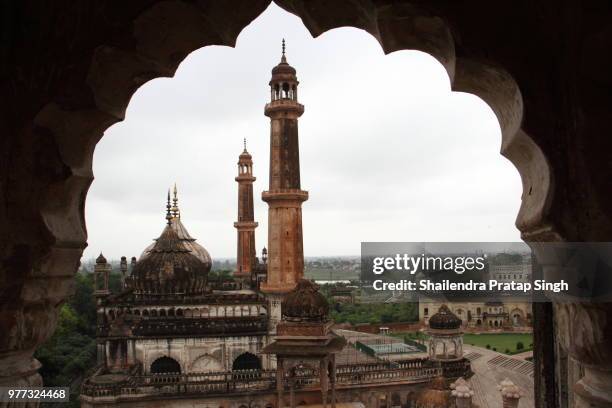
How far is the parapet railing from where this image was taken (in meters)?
13.5

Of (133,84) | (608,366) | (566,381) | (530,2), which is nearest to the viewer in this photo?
(608,366)

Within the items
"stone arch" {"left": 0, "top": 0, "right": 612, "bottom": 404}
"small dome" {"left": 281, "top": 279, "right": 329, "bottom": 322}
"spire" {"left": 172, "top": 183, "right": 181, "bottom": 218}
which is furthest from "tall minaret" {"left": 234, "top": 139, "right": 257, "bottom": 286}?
"stone arch" {"left": 0, "top": 0, "right": 612, "bottom": 404}

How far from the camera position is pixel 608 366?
1541 millimetres

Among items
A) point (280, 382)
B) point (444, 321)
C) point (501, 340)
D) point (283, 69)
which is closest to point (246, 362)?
point (280, 382)

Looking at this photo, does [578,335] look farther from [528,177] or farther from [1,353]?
[1,353]

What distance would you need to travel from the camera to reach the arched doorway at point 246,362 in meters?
16.8

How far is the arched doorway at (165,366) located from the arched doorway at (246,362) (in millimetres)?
1758

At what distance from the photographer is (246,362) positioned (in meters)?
16.9

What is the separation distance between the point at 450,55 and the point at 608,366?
1074mm

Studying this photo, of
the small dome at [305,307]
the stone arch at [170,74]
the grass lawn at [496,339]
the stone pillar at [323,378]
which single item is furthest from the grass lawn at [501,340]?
the stone arch at [170,74]

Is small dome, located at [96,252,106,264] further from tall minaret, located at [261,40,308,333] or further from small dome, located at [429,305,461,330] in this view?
small dome, located at [429,305,461,330]

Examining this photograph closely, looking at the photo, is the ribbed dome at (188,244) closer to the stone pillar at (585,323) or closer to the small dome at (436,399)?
the small dome at (436,399)

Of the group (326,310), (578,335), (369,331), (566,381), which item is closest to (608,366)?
(578,335)

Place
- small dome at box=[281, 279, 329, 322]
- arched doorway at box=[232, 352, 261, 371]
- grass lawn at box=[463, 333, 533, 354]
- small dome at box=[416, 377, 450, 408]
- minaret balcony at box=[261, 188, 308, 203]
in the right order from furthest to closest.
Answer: grass lawn at box=[463, 333, 533, 354], minaret balcony at box=[261, 188, 308, 203], arched doorway at box=[232, 352, 261, 371], small dome at box=[281, 279, 329, 322], small dome at box=[416, 377, 450, 408]
